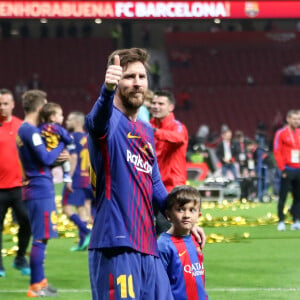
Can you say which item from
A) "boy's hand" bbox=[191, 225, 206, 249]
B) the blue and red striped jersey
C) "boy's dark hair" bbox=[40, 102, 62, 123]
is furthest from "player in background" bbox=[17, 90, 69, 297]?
the blue and red striped jersey

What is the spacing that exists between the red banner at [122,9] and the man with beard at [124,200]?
28.5 meters

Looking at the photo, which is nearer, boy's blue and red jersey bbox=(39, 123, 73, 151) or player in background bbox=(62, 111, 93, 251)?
boy's blue and red jersey bbox=(39, 123, 73, 151)

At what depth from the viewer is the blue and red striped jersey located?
13.5 m

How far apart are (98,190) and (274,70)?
4185 cm

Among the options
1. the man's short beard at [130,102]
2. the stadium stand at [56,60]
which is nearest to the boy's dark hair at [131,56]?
the man's short beard at [130,102]

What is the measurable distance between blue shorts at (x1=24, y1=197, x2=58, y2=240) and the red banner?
80.8ft

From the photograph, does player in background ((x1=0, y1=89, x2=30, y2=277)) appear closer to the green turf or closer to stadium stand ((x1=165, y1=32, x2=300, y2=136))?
the green turf

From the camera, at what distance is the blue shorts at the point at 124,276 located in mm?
4742

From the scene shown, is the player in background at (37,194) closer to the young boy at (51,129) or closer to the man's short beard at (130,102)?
the young boy at (51,129)

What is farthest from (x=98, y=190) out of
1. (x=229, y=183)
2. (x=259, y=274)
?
(x=229, y=183)

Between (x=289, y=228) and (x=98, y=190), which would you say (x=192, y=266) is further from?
(x=289, y=228)

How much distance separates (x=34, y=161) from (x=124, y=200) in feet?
13.9

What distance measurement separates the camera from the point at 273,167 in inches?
986

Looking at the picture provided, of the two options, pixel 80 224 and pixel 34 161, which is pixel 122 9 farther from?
pixel 34 161
